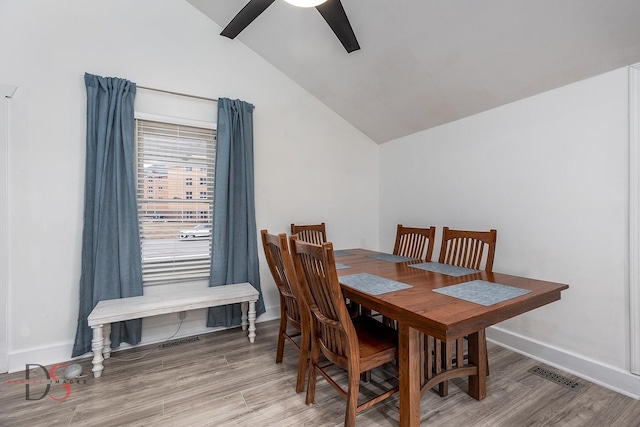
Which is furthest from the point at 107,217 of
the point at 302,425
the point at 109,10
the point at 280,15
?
the point at 280,15

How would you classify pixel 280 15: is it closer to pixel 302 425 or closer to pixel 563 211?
pixel 563 211

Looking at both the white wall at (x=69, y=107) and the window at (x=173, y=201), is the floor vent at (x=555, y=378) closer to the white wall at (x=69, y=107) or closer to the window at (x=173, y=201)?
the white wall at (x=69, y=107)

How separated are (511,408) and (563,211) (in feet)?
4.86

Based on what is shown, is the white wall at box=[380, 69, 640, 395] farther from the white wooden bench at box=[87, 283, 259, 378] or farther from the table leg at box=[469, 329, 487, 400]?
the white wooden bench at box=[87, 283, 259, 378]

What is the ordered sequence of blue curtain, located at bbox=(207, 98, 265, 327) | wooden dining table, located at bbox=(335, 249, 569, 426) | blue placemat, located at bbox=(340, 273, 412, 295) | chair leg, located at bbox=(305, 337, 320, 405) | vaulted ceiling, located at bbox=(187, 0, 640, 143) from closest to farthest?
wooden dining table, located at bbox=(335, 249, 569, 426)
blue placemat, located at bbox=(340, 273, 412, 295)
chair leg, located at bbox=(305, 337, 320, 405)
vaulted ceiling, located at bbox=(187, 0, 640, 143)
blue curtain, located at bbox=(207, 98, 265, 327)

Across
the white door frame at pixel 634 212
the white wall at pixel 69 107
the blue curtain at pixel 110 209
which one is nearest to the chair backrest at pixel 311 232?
the white wall at pixel 69 107

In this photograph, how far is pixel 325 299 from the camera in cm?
144

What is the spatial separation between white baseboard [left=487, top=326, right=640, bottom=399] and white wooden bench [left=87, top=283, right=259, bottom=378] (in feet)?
7.50

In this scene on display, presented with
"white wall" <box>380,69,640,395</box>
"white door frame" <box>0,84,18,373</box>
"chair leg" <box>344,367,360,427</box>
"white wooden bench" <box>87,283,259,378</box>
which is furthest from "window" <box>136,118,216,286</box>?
"white wall" <box>380,69,640,395</box>

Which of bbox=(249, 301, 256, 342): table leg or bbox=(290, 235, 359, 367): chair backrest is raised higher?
Answer: bbox=(290, 235, 359, 367): chair backrest

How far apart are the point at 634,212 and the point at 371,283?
179cm

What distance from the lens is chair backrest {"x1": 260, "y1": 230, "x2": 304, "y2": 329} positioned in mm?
1660

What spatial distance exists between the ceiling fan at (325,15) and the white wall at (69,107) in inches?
31.3

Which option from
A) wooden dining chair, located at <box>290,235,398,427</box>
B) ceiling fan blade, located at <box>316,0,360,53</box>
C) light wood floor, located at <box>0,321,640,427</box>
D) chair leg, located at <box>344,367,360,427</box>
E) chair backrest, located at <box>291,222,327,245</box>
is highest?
ceiling fan blade, located at <box>316,0,360,53</box>
